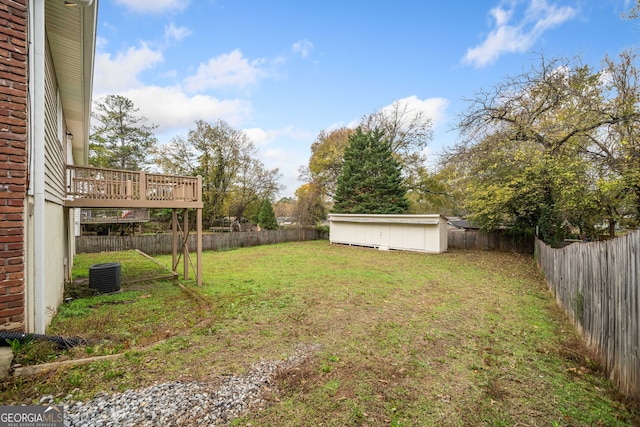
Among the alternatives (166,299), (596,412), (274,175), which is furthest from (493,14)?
(274,175)

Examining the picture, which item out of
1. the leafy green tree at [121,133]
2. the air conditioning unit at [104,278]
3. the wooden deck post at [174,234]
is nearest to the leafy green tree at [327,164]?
the leafy green tree at [121,133]

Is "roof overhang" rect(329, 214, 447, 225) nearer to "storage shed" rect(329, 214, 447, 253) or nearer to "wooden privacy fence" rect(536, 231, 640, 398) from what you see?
"storage shed" rect(329, 214, 447, 253)

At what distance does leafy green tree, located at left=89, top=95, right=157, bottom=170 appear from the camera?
2361cm

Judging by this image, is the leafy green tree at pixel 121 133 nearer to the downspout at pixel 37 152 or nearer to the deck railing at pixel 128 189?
the deck railing at pixel 128 189

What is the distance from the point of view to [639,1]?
259 inches

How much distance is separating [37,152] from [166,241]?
41.3 ft

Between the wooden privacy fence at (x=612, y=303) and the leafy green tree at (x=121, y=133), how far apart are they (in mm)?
28223

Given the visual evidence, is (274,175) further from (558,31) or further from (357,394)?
(357,394)

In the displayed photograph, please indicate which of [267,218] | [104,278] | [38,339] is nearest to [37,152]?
[38,339]

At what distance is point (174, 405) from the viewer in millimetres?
2594

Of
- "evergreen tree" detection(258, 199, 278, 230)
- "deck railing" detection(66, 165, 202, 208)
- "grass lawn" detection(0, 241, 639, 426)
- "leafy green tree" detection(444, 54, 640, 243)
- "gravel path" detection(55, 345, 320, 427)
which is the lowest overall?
"grass lawn" detection(0, 241, 639, 426)

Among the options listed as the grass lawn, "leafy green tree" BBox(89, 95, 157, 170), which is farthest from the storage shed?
"leafy green tree" BBox(89, 95, 157, 170)

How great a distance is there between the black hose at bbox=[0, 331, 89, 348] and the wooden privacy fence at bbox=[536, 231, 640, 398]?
20.5 feet

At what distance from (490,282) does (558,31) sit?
33.0 feet
